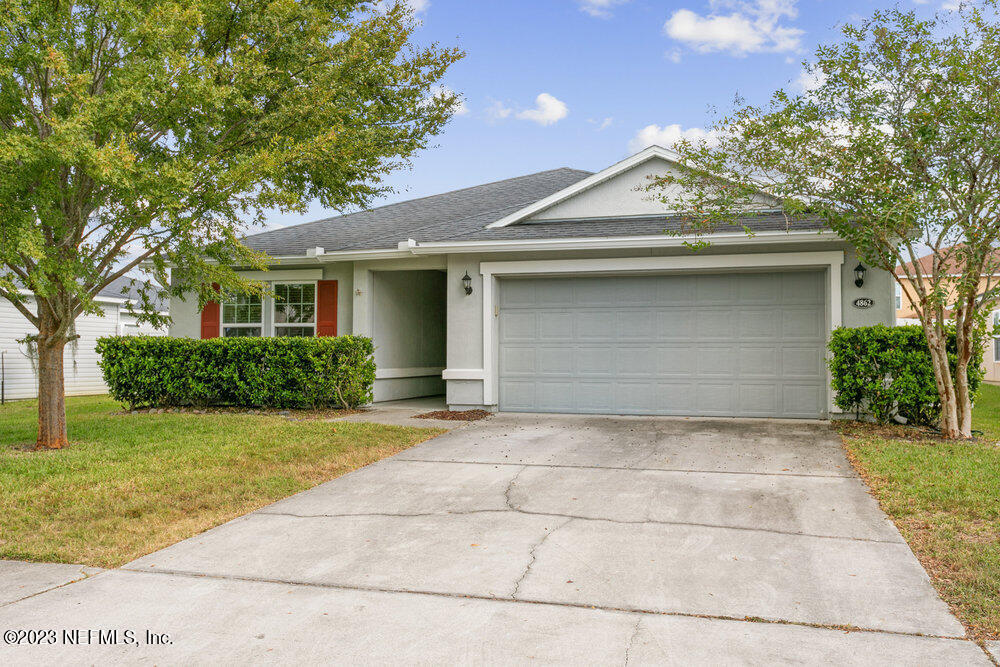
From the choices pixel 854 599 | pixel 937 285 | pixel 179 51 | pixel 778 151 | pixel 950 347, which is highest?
pixel 179 51

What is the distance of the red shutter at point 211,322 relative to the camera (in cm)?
1283

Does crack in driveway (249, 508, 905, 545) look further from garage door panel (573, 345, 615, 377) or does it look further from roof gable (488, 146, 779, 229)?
roof gable (488, 146, 779, 229)

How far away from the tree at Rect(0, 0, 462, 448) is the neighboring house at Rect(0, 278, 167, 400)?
780 centimetres

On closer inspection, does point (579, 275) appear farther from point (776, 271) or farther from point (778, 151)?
point (778, 151)

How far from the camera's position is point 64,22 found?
7.27 metres

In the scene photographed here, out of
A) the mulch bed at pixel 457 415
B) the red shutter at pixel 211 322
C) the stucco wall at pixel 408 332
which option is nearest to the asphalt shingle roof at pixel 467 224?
the stucco wall at pixel 408 332

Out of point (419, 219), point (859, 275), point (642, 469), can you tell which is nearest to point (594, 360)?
point (859, 275)

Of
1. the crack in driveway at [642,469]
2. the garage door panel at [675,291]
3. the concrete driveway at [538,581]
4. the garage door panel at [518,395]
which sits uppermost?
the garage door panel at [675,291]

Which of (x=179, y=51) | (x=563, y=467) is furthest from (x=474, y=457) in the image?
(x=179, y=51)

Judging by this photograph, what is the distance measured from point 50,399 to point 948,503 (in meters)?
8.73

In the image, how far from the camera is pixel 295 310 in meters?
12.7

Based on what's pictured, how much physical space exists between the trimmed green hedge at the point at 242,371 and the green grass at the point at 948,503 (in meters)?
6.98

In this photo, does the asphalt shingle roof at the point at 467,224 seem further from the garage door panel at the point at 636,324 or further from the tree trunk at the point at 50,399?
the tree trunk at the point at 50,399

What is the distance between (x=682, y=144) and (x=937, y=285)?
3.25 m
